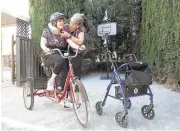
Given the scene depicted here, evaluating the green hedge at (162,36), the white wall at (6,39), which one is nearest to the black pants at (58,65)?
the green hedge at (162,36)

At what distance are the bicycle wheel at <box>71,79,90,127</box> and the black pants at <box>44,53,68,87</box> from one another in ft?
1.43

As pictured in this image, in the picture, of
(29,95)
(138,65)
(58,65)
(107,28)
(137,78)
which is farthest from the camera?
(107,28)

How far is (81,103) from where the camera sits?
3.51m

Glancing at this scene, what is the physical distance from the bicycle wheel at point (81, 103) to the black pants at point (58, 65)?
1.43ft

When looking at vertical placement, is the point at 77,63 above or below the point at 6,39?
below

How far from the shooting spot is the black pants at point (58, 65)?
12.8 ft

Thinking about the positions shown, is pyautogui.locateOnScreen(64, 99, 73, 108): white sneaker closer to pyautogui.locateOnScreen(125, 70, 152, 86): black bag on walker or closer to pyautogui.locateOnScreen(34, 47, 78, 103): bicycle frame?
pyautogui.locateOnScreen(34, 47, 78, 103): bicycle frame

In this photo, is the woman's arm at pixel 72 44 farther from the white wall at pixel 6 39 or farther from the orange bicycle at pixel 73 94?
the white wall at pixel 6 39

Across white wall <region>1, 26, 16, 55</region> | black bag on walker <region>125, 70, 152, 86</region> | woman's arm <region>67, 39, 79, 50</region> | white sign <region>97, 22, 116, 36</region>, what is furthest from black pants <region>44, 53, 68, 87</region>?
white wall <region>1, 26, 16, 55</region>

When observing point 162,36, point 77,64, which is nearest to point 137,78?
point 77,64

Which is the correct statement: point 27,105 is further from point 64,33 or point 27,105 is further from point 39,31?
point 39,31

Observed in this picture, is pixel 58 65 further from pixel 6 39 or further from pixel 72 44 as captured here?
pixel 6 39

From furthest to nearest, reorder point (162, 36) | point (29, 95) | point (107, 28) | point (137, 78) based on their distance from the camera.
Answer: point (107, 28) < point (162, 36) < point (29, 95) < point (137, 78)

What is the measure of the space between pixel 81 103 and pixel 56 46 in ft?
3.47
